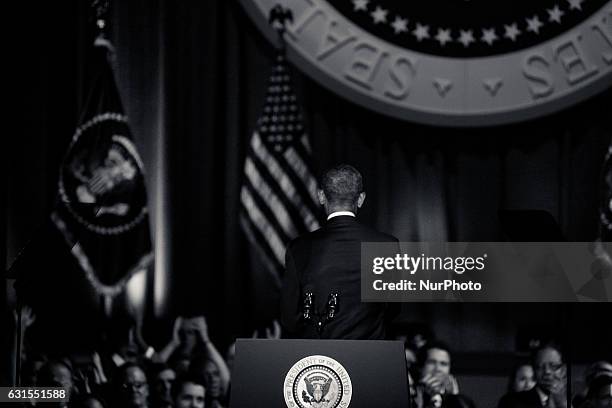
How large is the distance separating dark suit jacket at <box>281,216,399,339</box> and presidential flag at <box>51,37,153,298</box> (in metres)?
2.14

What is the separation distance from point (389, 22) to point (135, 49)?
4.65 feet

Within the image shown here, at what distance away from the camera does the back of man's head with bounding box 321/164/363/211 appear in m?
3.36

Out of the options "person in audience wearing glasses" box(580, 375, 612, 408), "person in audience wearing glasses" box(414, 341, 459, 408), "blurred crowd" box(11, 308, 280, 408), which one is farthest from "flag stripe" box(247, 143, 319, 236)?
"person in audience wearing glasses" box(580, 375, 612, 408)

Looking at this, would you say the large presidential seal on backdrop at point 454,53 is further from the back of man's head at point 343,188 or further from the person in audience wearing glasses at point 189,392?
the back of man's head at point 343,188

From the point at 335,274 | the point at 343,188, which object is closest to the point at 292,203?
the point at 343,188

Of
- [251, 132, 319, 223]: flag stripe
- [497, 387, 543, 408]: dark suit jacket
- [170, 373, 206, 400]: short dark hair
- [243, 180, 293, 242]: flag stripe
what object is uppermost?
[251, 132, 319, 223]: flag stripe

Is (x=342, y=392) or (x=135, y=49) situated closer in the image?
(x=342, y=392)

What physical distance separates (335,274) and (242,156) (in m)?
2.03

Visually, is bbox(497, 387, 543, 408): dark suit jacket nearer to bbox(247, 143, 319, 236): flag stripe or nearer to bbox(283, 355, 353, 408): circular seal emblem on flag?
bbox(247, 143, 319, 236): flag stripe

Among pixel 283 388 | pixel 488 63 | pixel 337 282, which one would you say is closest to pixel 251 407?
pixel 283 388

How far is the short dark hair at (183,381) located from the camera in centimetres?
515

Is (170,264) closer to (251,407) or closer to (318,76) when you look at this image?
(318,76)

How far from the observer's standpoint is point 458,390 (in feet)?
16.7

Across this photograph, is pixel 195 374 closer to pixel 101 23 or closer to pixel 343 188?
pixel 101 23
